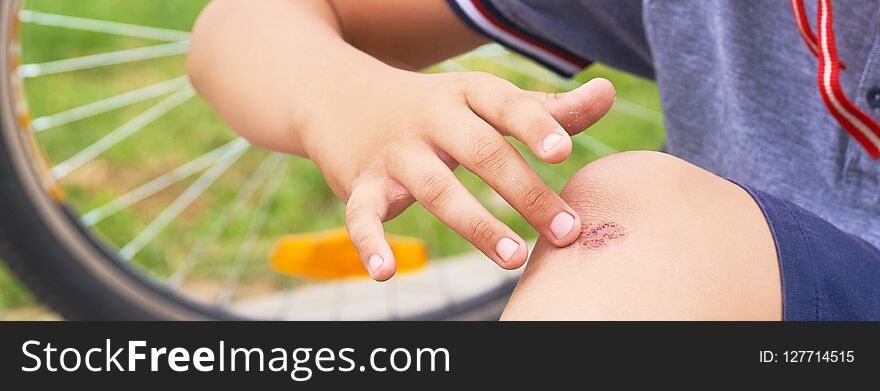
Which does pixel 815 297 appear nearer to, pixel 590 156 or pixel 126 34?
pixel 590 156

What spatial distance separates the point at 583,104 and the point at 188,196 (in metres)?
1.39

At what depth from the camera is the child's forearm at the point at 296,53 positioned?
658mm

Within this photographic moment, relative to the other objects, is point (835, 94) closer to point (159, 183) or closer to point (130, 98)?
point (159, 183)

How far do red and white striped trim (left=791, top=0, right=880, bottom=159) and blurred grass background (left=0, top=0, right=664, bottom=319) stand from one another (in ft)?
3.80

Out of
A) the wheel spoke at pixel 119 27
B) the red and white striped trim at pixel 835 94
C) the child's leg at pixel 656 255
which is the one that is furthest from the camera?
the wheel spoke at pixel 119 27

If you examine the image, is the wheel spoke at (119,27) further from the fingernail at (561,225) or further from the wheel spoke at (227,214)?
the fingernail at (561,225)

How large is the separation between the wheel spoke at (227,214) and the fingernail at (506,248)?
3.96 feet

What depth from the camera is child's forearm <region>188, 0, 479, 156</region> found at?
2.16ft

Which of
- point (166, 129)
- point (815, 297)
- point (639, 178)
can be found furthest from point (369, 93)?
point (166, 129)

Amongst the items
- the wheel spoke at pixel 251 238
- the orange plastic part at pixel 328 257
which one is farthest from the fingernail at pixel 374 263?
the wheel spoke at pixel 251 238

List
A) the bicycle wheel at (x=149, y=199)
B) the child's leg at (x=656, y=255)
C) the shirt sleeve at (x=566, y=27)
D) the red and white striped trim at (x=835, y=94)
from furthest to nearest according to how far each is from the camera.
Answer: the bicycle wheel at (x=149, y=199), the shirt sleeve at (x=566, y=27), the red and white striped trim at (x=835, y=94), the child's leg at (x=656, y=255)

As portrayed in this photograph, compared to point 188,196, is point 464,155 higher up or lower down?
higher up

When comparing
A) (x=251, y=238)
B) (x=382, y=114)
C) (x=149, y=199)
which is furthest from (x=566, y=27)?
(x=149, y=199)

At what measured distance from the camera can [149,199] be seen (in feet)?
5.99
